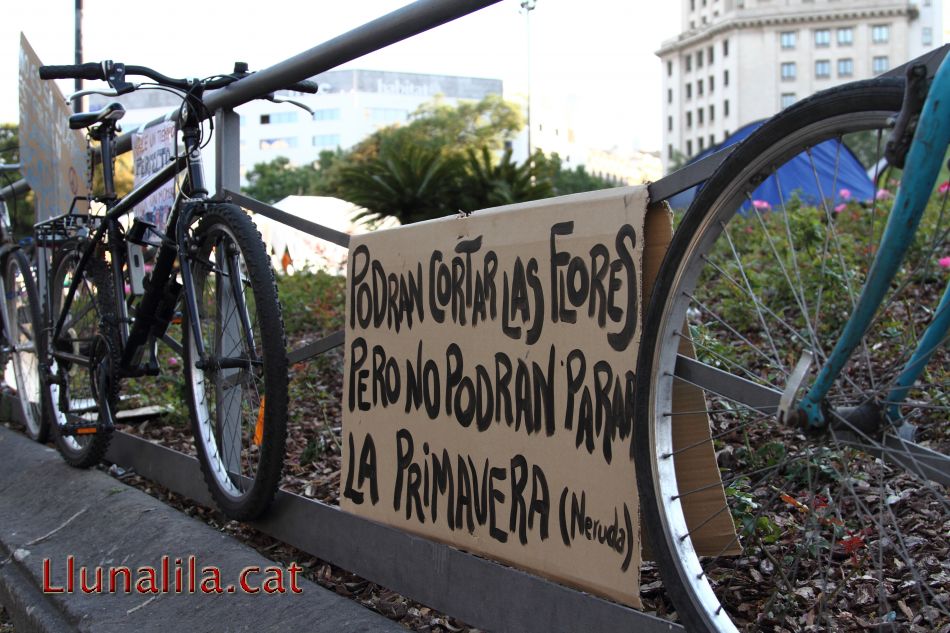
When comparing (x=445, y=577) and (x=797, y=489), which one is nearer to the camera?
(x=445, y=577)

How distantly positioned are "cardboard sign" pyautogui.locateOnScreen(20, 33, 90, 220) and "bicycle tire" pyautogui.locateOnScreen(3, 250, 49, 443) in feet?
1.03

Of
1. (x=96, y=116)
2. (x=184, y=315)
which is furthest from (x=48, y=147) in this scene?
(x=184, y=315)

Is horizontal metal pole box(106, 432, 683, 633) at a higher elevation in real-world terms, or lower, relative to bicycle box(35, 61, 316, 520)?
lower

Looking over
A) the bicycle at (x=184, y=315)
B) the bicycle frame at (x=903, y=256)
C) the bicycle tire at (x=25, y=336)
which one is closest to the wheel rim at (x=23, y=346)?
the bicycle tire at (x=25, y=336)

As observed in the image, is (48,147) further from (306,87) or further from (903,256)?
(903,256)

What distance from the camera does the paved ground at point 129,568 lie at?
85.5 inches

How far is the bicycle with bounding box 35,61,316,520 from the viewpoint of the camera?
2.57 metres

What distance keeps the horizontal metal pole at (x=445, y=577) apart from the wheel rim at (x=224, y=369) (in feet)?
0.86

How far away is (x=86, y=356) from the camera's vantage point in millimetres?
3662

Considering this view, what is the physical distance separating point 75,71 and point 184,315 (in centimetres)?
82

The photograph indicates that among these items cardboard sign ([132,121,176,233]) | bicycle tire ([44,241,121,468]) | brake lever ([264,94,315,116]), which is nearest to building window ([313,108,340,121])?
bicycle tire ([44,241,121,468])

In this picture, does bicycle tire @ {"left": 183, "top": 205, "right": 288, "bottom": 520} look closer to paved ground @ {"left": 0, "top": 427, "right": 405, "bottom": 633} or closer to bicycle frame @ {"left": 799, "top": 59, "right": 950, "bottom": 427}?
paved ground @ {"left": 0, "top": 427, "right": 405, "bottom": 633}

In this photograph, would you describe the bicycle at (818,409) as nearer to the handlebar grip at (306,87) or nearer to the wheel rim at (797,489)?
the wheel rim at (797,489)

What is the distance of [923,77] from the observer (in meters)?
1.22
